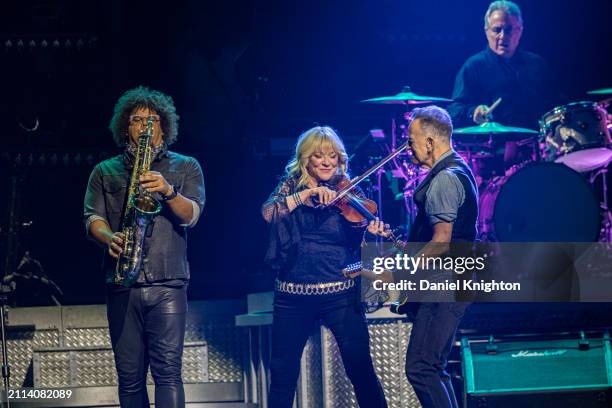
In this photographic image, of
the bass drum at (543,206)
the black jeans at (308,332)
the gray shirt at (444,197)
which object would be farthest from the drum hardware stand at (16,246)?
the gray shirt at (444,197)

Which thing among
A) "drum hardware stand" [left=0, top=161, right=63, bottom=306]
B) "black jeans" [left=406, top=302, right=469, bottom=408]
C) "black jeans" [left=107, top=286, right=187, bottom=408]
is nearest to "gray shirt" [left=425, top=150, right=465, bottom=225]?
"black jeans" [left=406, top=302, right=469, bottom=408]

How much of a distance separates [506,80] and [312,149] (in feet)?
12.2

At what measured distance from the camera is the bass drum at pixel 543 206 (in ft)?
26.8

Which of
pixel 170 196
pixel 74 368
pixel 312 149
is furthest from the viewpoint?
pixel 74 368

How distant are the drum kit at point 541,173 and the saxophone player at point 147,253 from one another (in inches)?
125

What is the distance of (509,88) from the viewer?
934 cm

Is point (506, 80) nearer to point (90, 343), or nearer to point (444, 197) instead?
point (444, 197)

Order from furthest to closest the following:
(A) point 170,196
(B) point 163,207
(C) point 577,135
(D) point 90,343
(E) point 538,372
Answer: (C) point 577,135, (D) point 90,343, (E) point 538,372, (B) point 163,207, (A) point 170,196

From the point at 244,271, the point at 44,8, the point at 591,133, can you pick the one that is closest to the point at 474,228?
the point at 591,133

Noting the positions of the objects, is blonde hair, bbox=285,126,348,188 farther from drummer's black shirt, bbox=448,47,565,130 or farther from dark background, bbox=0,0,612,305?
drummer's black shirt, bbox=448,47,565,130

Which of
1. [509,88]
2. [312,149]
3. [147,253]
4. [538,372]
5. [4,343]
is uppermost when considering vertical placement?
[509,88]

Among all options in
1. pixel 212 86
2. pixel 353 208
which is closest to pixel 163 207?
A: pixel 353 208

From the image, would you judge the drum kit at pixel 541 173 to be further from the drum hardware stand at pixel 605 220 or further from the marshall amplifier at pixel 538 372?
the marshall amplifier at pixel 538 372

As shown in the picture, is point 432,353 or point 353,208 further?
point 353,208
